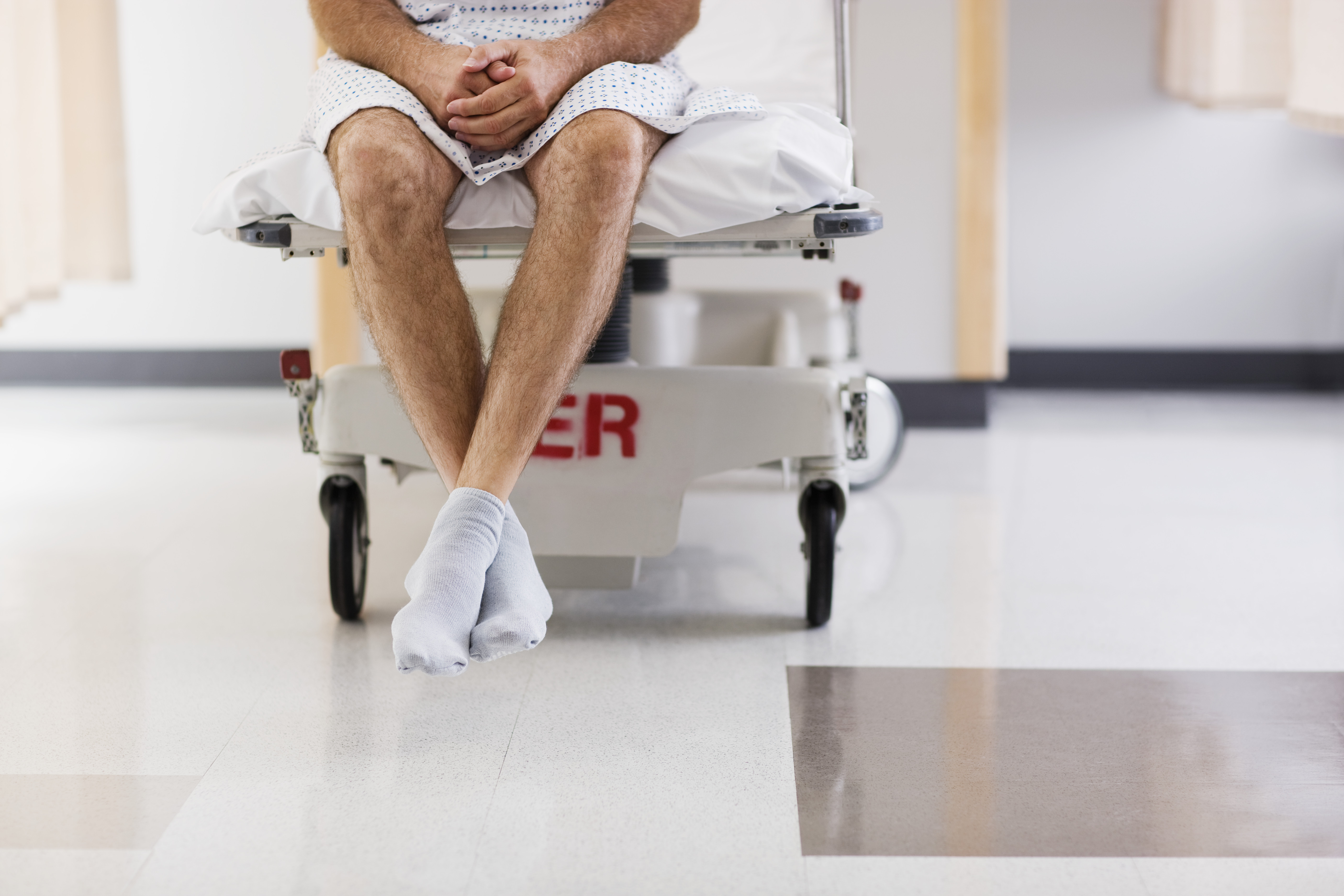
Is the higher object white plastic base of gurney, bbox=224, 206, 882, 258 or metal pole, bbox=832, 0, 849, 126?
metal pole, bbox=832, 0, 849, 126

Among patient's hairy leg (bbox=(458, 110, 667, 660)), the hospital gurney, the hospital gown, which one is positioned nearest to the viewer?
patient's hairy leg (bbox=(458, 110, 667, 660))

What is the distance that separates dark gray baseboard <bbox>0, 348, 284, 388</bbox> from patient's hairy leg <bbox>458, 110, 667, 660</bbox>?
204 cm

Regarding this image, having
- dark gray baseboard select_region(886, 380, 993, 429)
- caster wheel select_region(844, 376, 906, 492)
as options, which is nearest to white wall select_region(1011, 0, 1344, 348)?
dark gray baseboard select_region(886, 380, 993, 429)

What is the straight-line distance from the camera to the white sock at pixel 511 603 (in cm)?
92

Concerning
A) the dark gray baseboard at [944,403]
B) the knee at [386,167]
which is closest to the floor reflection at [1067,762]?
the knee at [386,167]

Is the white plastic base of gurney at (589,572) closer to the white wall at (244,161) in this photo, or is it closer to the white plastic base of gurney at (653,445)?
the white plastic base of gurney at (653,445)

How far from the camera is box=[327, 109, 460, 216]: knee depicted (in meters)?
1.07

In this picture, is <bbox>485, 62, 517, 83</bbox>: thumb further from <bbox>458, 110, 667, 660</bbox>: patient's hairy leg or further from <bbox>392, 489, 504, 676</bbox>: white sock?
<bbox>392, 489, 504, 676</bbox>: white sock

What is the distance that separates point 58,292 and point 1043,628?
1983 mm

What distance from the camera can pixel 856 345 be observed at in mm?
2037

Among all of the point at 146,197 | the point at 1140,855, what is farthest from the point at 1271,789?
the point at 146,197

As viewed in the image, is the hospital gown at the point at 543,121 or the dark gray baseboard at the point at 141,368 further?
the dark gray baseboard at the point at 141,368

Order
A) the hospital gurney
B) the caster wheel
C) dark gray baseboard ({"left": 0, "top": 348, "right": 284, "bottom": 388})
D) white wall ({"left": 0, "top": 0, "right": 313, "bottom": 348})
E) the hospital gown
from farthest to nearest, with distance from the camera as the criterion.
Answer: dark gray baseboard ({"left": 0, "top": 348, "right": 284, "bottom": 388})
white wall ({"left": 0, "top": 0, "right": 313, "bottom": 348})
the caster wheel
the hospital gurney
the hospital gown

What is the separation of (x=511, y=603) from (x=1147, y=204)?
256 cm
